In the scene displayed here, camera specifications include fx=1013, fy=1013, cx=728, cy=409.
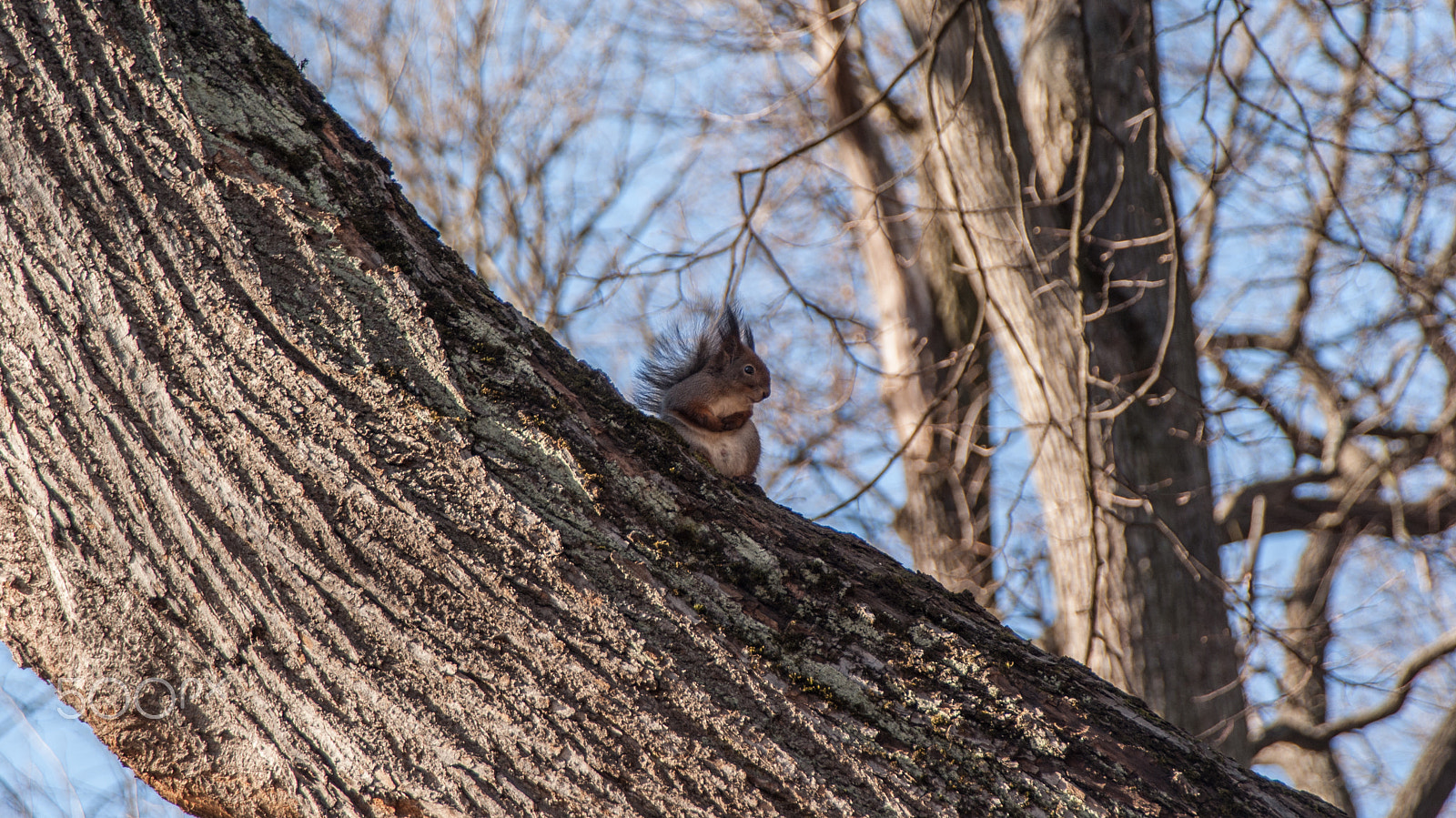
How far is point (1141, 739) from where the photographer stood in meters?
1.45

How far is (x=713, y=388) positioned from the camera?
333 cm

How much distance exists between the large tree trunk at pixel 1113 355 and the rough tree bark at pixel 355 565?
2.40 meters

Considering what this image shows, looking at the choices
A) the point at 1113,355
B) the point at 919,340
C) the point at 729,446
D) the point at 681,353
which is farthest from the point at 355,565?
the point at 919,340

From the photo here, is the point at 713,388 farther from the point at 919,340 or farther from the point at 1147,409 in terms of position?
the point at 919,340

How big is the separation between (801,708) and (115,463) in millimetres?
950

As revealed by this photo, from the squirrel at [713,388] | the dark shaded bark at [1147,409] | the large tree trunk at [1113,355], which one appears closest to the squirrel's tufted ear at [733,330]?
the squirrel at [713,388]

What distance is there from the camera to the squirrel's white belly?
317 centimetres

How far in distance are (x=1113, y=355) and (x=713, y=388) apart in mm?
1727

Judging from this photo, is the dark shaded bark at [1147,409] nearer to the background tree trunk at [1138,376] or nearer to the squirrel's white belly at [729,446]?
the background tree trunk at [1138,376]

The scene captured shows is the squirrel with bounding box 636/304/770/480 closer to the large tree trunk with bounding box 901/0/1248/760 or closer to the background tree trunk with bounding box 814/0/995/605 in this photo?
the large tree trunk with bounding box 901/0/1248/760

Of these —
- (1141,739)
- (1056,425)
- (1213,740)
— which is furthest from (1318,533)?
(1141,739)

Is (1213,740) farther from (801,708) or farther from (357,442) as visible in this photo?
(357,442)

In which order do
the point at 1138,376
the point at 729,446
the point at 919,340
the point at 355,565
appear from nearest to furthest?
the point at 355,565 → the point at 729,446 → the point at 1138,376 → the point at 919,340

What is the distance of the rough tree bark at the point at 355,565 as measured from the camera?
4.16 ft
